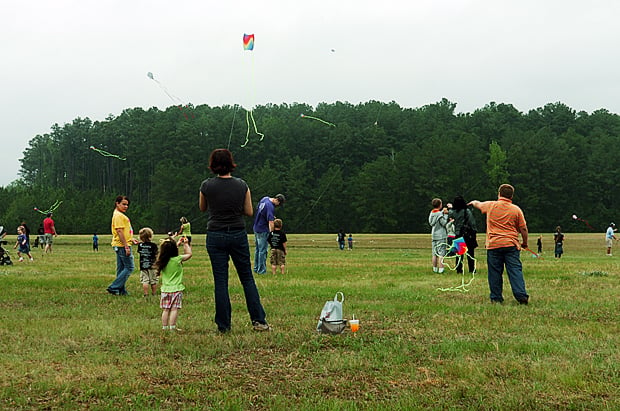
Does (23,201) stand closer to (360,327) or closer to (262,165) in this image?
(262,165)

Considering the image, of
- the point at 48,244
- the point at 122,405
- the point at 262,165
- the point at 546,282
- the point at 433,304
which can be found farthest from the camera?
the point at 262,165

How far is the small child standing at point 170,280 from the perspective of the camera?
24.8 ft

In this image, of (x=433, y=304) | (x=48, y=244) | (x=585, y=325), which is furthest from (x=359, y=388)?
(x=48, y=244)

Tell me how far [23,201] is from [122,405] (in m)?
86.0

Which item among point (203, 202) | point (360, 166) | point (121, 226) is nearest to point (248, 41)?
point (121, 226)

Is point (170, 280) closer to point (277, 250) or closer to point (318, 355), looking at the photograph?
point (318, 355)

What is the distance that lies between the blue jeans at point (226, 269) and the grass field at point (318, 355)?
26 centimetres

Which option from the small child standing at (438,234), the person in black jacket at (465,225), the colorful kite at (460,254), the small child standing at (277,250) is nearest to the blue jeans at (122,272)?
the small child standing at (277,250)

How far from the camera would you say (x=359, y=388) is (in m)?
4.94

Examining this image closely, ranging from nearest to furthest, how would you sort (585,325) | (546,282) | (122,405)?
(122,405), (585,325), (546,282)

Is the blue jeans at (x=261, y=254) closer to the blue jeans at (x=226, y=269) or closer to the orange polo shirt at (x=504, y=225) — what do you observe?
the orange polo shirt at (x=504, y=225)

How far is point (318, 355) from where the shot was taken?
6.02 m

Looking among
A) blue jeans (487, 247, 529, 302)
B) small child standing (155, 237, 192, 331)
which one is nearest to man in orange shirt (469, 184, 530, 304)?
blue jeans (487, 247, 529, 302)

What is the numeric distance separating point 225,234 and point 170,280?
108 cm
